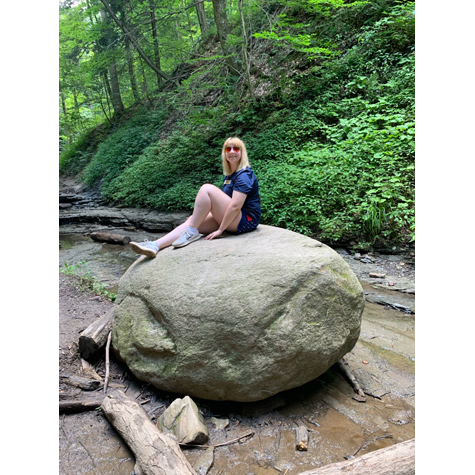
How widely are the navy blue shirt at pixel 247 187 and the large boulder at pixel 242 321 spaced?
0.49 m

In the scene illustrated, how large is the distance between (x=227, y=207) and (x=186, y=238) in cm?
49

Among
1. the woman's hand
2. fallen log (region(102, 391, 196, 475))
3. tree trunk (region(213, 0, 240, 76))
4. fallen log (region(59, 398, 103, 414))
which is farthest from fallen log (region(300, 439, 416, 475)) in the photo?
tree trunk (region(213, 0, 240, 76))

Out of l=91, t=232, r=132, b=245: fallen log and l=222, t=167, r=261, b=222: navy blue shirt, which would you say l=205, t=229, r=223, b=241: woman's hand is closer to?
l=222, t=167, r=261, b=222: navy blue shirt

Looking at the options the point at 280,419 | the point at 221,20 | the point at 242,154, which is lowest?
the point at 280,419

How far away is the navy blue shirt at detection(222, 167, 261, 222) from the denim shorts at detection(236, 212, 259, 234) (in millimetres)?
30

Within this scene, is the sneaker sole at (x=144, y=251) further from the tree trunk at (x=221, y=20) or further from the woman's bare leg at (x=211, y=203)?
the tree trunk at (x=221, y=20)

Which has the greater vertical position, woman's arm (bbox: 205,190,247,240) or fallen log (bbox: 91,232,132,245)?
woman's arm (bbox: 205,190,247,240)

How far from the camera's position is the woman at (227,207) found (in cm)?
300

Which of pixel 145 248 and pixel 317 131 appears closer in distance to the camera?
pixel 145 248

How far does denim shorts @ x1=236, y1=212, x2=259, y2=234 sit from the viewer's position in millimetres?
3176

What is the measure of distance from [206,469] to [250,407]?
652mm

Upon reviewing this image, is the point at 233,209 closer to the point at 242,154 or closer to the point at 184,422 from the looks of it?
the point at 242,154

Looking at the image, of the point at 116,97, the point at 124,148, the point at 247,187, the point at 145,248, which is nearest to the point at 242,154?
the point at 247,187

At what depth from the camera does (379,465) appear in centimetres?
177
